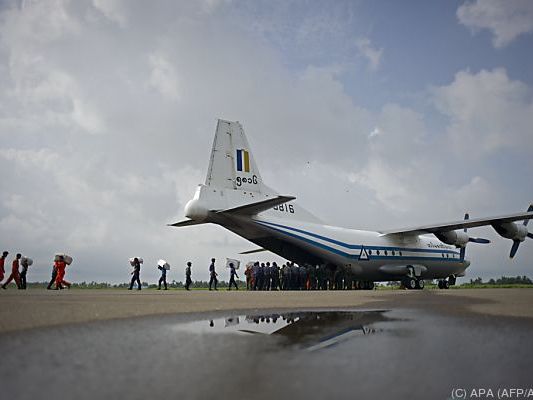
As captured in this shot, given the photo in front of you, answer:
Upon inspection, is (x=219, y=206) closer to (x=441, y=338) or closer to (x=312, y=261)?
(x=312, y=261)

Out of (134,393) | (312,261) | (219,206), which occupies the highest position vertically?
(219,206)

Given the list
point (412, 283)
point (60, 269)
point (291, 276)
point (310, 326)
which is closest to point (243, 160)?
point (291, 276)

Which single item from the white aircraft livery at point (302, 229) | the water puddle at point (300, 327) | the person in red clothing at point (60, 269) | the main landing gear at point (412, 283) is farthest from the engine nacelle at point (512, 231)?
the person in red clothing at point (60, 269)

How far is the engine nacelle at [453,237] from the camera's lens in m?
23.9

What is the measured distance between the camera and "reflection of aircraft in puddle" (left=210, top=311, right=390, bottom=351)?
3.81 m

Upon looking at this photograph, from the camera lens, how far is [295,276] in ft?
70.9

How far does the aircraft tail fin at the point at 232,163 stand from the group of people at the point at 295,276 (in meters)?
4.65

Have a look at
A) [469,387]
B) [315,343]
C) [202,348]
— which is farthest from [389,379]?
[202,348]

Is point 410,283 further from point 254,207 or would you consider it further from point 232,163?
point 232,163

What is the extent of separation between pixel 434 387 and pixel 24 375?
2352mm

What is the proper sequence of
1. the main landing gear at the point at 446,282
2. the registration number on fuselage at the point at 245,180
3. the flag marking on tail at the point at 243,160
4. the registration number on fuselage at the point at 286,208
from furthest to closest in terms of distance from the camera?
the main landing gear at the point at 446,282, the registration number on fuselage at the point at 286,208, the flag marking on tail at the point at 243,160, the registration number on fuselage at the point at 245,180

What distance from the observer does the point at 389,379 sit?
2.43m

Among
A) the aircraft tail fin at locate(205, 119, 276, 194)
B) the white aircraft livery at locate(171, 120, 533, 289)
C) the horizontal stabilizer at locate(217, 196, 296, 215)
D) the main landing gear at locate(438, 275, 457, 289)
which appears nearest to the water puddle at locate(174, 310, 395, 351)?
the white aircraft livery at locate(171, 120, 533, 289)

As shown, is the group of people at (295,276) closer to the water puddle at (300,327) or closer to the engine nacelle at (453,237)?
the engine nacelle at (453,237)
